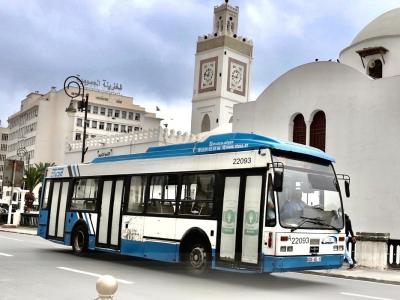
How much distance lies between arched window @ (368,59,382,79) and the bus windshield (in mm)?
17106

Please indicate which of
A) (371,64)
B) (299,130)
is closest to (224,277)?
(299,130)

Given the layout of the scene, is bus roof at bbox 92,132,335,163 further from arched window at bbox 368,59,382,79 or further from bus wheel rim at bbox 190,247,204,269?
arched window at bbox 368,59,382,79

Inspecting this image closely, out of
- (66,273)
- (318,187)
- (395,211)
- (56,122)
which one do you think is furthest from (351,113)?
(56,122)

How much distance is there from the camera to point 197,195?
12.2 metres

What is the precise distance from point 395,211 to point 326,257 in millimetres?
10454

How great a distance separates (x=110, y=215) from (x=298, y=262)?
6.01 meters

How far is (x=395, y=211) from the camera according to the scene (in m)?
20.6

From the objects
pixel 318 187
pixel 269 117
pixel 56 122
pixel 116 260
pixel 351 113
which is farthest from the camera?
pixel 56 122

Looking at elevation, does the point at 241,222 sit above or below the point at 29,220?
above

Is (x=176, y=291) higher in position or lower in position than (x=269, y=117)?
lower

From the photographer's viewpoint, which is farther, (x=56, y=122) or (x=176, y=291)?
(x=56, y=122)

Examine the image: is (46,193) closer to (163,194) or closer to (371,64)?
(163,194)

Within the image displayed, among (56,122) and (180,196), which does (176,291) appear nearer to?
(180,196)

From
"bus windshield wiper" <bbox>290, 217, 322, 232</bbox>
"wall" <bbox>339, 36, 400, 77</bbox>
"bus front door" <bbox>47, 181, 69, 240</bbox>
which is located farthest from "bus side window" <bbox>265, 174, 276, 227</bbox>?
"wall" <bbox>339, 36, 400, 77</bbox>
